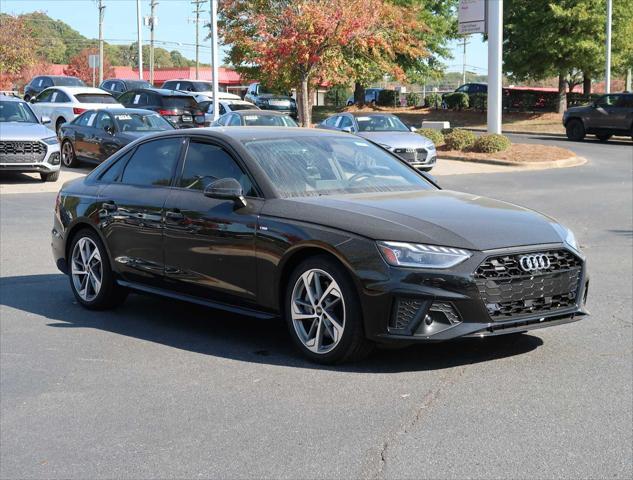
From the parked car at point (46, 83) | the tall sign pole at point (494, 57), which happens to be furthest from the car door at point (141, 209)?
the parked car at point (46, 83)

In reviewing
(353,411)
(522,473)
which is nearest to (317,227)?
(353,411)

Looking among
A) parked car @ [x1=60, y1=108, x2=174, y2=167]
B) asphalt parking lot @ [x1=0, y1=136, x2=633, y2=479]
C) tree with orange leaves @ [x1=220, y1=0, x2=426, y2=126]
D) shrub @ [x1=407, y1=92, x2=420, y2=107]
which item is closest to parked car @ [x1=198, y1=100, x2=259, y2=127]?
tree with orange leaves @ [x1=220, y1=0, x2=426, y2=126]

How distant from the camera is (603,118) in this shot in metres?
34.4

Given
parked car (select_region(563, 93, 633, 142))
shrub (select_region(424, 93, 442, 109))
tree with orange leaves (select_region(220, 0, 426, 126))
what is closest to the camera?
tree with orange leaves (select_region(220, 0, 426, 126))

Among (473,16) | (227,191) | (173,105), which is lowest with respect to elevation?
(227,191)

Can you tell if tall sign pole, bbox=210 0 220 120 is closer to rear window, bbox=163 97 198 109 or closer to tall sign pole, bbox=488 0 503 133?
rear window, bbox=163 97 198 109

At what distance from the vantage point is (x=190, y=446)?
4.83 metres

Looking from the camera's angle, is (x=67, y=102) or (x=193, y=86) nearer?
(x=67, y=102)

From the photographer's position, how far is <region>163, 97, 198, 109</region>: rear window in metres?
29.7

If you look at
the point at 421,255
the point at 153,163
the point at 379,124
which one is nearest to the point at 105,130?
the point at 379,124

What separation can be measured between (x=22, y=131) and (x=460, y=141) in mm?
13288

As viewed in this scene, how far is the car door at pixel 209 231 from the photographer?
666cm

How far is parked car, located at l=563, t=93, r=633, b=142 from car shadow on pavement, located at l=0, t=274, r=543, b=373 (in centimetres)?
2812

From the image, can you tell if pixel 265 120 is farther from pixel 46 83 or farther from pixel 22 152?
pixel 46 83
